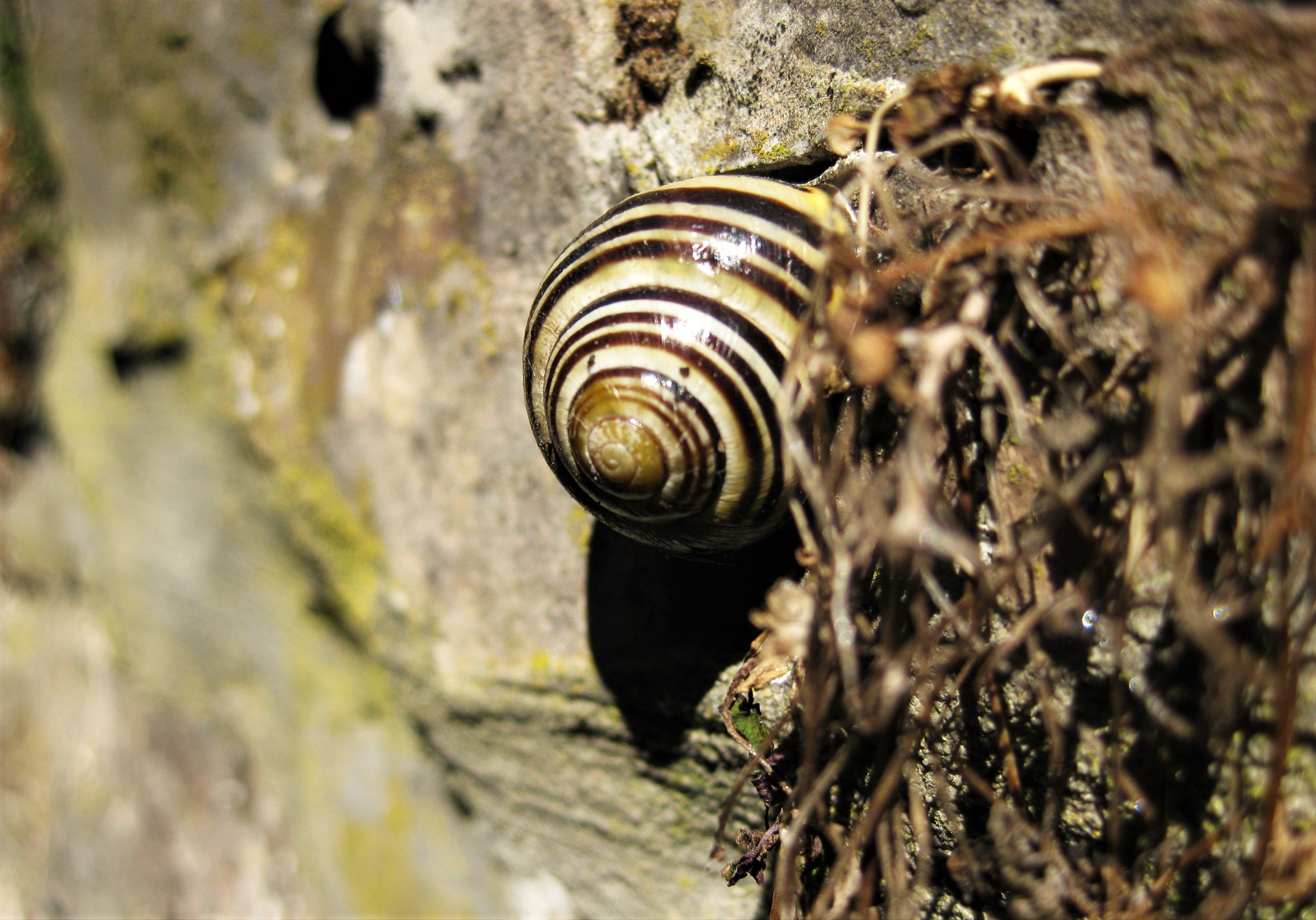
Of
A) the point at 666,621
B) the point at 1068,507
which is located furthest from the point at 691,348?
the point at 666,621

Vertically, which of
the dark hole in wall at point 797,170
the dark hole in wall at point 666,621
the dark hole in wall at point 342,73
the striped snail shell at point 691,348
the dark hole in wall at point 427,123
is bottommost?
the dark hole in wall at point 666,621

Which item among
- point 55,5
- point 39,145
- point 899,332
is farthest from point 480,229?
point 39,145

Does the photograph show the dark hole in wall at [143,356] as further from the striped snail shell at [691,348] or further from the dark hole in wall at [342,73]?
the striped snail shell at [691,348]

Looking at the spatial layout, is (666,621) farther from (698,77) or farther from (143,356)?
(143,356)

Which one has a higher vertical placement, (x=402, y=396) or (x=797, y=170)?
(x=797, y=170)

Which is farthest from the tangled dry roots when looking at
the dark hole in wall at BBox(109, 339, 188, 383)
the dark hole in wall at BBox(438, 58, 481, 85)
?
the dark hole in wall at BBox(109, 339, 188, 383)

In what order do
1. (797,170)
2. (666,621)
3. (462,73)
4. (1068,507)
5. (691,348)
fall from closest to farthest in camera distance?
(1068,507) < (691,348) < (797,170) < (666,621) < (462,73)

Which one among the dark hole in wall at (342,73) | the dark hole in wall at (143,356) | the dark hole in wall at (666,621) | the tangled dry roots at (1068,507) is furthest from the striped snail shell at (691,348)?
the dark hole in wall at (143,356)
